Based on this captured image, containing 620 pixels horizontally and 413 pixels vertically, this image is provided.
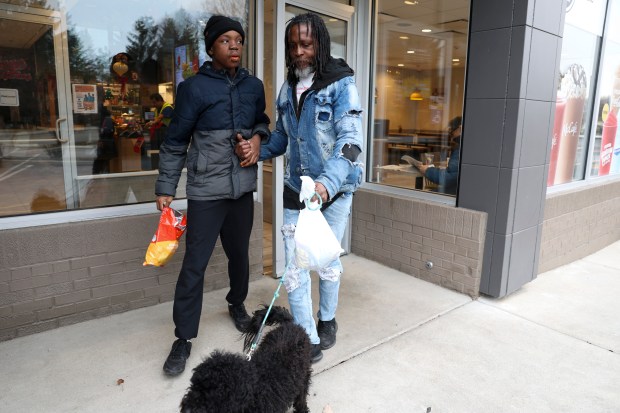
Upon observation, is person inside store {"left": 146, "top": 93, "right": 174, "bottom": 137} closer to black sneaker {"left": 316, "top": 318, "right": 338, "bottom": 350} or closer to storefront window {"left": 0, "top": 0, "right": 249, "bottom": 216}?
storefront window {"left": 0, "top": 0, "right": 249, "bottom": 216}

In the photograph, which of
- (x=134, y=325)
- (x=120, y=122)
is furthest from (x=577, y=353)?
(x=120, y=122)

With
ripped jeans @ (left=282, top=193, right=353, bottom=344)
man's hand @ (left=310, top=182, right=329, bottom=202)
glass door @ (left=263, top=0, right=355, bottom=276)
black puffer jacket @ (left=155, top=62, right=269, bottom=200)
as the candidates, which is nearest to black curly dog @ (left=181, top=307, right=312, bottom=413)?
ripped jeans @ (left=282, top=193, right=353, bottom=344)

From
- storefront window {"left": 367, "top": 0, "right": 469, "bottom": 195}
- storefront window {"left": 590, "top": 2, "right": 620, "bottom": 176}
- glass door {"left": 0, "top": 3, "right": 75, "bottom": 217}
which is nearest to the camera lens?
glass door {"left": 0, "top": 3, "right": 75, "bottom": 217}

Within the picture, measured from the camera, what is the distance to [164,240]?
254 cm

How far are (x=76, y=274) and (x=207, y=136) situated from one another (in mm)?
1418

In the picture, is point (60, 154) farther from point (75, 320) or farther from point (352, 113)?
point (352, 113)

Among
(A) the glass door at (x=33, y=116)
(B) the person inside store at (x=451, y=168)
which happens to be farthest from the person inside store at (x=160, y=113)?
(B) the person inside store at (x=451, y=168)

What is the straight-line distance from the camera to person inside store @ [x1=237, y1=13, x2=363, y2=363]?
244 cm

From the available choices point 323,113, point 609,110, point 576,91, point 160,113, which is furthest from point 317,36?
point 609,110

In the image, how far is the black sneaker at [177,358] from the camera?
2.53 m

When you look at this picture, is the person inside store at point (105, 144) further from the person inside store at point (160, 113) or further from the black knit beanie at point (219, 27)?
the black knit beanie at point (219, 27)

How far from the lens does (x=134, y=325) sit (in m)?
3.14

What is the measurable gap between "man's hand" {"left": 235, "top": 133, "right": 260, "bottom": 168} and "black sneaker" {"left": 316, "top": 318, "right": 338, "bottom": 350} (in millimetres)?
1140

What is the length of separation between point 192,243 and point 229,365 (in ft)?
3.82
